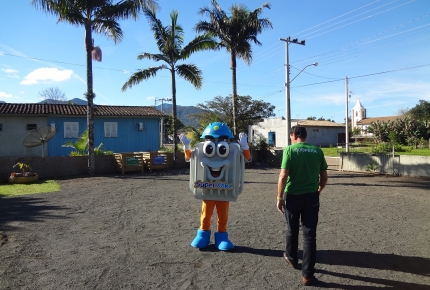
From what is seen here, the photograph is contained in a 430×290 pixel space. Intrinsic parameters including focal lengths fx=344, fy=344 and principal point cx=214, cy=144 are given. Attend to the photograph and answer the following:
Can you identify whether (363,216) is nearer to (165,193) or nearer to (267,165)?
(165,193)

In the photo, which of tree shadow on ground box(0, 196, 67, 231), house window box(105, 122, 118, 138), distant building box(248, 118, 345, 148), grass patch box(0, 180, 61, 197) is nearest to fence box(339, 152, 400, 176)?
grass patch box(0, 180, 61, 197)

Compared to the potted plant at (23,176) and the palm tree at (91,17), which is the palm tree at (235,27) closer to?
the palm tree at (91,17)

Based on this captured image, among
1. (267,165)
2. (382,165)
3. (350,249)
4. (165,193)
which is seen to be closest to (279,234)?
(350,249)

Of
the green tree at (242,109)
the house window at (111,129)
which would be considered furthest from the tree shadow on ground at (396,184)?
the green tree at (242,109)

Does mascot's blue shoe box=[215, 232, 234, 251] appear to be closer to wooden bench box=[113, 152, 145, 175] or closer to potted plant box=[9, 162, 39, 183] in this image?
potted plant box=[9, 162, 39, 183]

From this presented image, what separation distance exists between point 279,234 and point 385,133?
40.0m

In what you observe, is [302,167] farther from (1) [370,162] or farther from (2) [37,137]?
(2) [37,137]

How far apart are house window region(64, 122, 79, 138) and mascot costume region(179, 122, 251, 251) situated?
1984cm

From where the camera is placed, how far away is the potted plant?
522 inches

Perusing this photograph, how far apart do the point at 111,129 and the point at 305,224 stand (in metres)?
21.8

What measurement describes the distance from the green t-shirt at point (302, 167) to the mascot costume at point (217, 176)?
3.69 ft

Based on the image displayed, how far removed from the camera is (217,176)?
5047mm

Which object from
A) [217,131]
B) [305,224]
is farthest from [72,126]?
[305,224]

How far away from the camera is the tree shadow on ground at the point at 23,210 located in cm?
684
